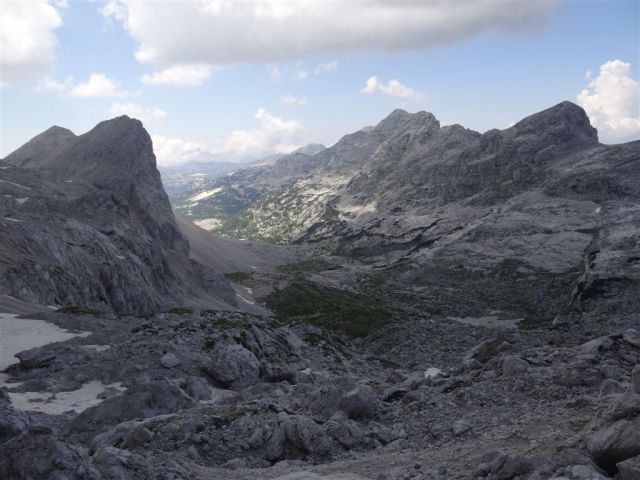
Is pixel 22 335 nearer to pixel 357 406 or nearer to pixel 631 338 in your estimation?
pixel 357 406

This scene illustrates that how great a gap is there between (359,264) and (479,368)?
15228cm

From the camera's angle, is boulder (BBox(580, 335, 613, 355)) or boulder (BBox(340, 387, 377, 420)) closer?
boulder (BBox(340, 387, 377, 420))

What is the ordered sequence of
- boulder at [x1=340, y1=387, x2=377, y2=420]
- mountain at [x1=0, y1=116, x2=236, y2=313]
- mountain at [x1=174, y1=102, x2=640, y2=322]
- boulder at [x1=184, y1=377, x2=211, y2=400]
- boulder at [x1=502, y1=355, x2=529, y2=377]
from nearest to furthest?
boulder at [x1=340, y1=387, x2=377, y2=420], boulder at [x1=502, y1=355, x2=529, y2=377], boulder at [x1=184, y1=377, x2=211, y2=400], mountain at [x1=0, y1=116, x2=236, y2=313], mountain at [x1=174, y1=102, x2=640, y2=322]

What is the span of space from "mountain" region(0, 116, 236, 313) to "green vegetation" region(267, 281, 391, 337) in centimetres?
1274

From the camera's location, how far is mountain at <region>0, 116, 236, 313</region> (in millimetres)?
65688

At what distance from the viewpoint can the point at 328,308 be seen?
99.7 m

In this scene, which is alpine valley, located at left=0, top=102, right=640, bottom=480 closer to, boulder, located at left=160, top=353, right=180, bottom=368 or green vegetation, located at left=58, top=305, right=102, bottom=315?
boulder, located at left=160, top=353, right=180, bottom=368

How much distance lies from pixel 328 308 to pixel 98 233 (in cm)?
4123

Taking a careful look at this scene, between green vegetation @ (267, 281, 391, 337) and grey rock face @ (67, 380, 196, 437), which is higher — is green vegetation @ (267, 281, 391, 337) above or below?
below

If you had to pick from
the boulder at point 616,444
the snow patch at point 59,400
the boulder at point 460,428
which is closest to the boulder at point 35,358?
the snow patch at point 59,400

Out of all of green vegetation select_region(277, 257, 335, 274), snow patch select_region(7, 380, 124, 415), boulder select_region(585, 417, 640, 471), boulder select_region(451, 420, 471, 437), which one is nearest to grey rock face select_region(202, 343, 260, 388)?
snow patch select_region(7, 380, 124, 415)

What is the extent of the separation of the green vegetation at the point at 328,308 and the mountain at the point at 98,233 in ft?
41.8

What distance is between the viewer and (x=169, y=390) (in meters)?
27.0

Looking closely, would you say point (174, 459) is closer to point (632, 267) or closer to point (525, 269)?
point (632, 267)
